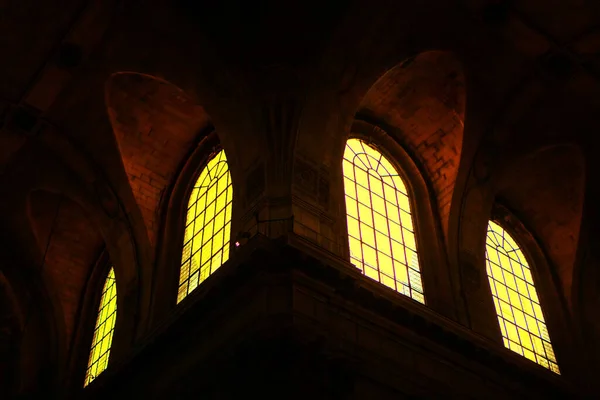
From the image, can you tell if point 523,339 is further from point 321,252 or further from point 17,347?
point 17,347

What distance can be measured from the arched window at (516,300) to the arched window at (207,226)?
560 centimetres

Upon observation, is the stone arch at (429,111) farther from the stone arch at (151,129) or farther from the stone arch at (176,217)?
the stone arch at (151,129)

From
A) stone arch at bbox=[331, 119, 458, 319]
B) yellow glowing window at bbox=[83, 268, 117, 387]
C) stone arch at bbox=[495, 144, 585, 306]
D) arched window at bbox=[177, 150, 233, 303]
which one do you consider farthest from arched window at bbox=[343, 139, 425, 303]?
yellow glowing window at bbox=[83, 268, 117, 387]

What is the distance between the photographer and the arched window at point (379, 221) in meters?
13.1

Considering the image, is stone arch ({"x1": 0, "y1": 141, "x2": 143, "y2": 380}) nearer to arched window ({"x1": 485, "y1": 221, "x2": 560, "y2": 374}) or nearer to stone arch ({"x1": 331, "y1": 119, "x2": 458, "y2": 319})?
stone arch ({"x1": 331, "y1": 119, "x2": 458, "y2": 319})

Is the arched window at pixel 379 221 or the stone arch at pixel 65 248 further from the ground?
the stone arch at pixel 65 248

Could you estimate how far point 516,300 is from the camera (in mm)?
15711

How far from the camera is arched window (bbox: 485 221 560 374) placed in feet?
49.0

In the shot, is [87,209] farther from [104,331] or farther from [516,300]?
[516,300]

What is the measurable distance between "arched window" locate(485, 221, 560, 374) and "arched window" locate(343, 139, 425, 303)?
2352mm

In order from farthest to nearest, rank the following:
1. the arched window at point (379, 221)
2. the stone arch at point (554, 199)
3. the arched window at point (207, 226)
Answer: the stone arch at point (554, 199)
the arched window at point (207, 226)
the arched window at point (379, 221)

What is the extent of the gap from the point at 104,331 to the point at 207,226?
156 inches

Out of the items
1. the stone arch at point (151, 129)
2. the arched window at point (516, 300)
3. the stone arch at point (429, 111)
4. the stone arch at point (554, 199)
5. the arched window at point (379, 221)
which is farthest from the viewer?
the stone arch at point (554, 199)

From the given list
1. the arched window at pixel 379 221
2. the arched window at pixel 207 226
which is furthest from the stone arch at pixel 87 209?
the arched window at pixel 379 221
